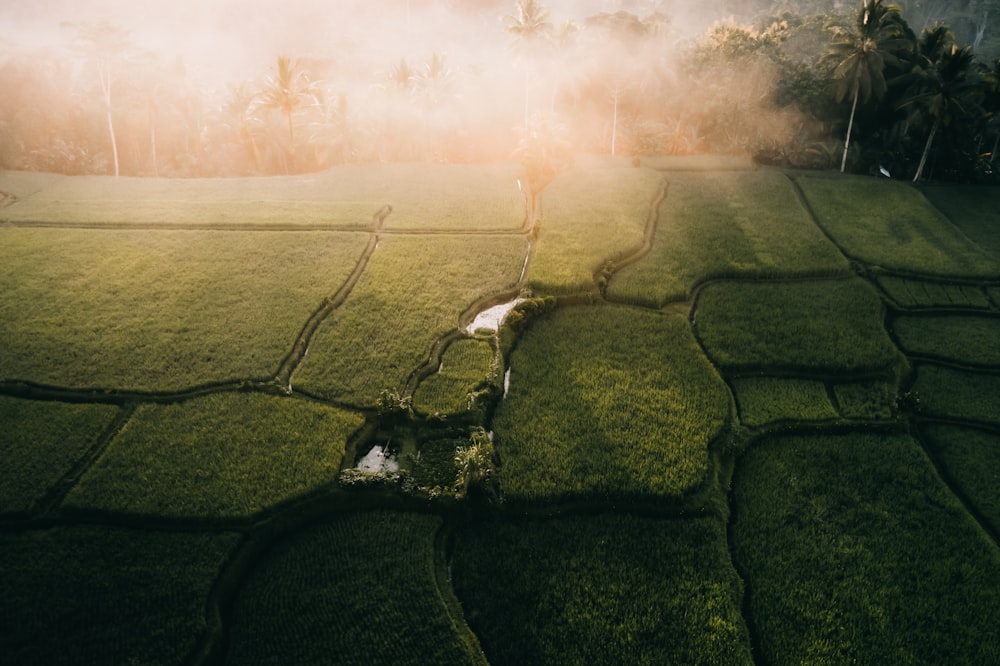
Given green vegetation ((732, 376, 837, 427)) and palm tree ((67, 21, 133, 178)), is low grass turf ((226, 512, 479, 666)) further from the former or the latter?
palm tree ((67, 21, 133, 178))

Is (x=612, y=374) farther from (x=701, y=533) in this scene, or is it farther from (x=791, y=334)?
(x=791, y=334)

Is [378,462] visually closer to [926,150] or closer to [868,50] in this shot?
[868,50]

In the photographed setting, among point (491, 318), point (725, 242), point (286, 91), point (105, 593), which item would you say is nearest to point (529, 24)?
point (286, 91)

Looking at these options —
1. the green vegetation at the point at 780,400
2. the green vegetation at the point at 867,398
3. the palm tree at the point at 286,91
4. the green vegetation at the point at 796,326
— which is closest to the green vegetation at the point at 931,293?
the green vegetation at the point at 796,326

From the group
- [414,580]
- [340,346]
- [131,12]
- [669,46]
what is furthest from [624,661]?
[131,12]

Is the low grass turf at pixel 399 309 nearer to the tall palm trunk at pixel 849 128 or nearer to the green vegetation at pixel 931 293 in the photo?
the green vegetation at pixel 931 293

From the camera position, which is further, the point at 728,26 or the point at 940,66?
the point at 728,26

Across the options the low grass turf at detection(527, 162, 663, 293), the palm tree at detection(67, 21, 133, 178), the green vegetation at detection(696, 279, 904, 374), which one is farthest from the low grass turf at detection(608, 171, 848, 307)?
the palm tree at detection(67, 21, 133, 178)
